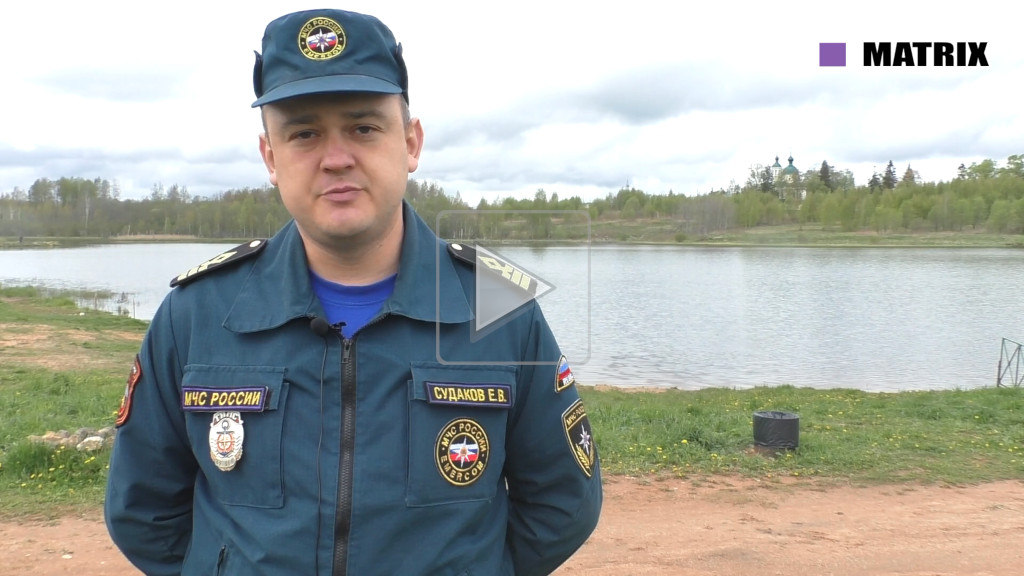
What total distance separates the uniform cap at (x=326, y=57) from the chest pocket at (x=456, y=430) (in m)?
0.69

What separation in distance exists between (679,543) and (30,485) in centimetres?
559

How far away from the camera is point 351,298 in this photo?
78.3 inches

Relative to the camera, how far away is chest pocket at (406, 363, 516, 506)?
186cm

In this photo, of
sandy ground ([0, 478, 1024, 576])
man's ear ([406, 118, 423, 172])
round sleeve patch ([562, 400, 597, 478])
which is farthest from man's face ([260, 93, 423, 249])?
sandy ground ([0, 478, 1024, 576])

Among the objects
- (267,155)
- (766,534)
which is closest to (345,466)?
(267,155)

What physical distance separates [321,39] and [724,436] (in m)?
8.24

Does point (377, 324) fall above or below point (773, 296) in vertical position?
above

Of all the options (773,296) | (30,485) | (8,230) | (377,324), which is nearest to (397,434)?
(377,324)

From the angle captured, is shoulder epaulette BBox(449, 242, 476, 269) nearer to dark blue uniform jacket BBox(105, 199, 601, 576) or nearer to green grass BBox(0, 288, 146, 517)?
dark blue uniform jacket BBox(105, 199, 601, 576)

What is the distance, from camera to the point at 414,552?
183cm

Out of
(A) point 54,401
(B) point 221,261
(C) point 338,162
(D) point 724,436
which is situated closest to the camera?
(C) point 338,162

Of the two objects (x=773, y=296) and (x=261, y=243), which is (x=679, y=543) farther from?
(x=773, y=296)

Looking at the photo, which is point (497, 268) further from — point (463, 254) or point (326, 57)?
point (326, 57)

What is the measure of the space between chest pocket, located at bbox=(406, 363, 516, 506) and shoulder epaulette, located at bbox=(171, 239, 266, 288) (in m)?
0.60
